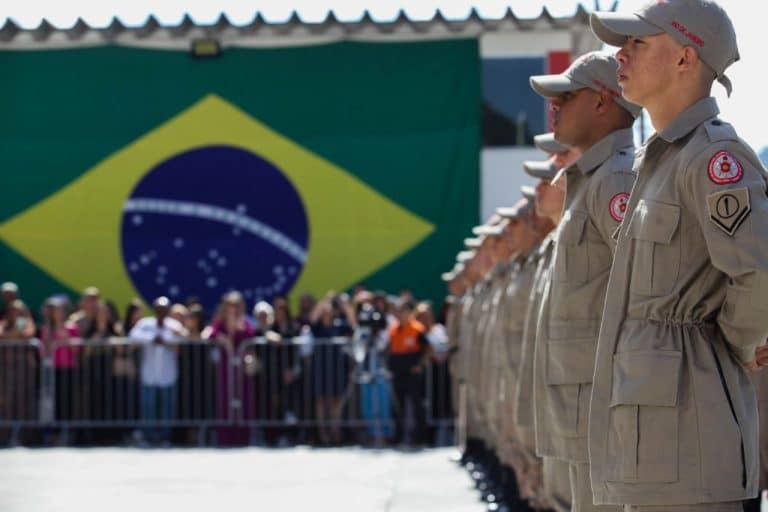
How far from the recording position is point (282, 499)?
10555 millimetres

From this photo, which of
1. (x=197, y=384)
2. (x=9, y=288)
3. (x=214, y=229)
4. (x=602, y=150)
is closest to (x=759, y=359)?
(x=602, y=150)

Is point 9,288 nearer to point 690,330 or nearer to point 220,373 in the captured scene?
point 220,373

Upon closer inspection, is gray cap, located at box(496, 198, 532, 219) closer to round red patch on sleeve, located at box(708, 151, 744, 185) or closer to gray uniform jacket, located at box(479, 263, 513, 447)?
gray uniform jacket, located at box(479, 263, 513, 447)

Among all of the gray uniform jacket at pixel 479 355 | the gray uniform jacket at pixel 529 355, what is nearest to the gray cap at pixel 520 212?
the gray uniform jacket at pixel 479 355

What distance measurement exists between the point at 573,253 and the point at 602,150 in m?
0.46

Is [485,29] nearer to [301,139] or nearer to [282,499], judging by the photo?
[301,139]

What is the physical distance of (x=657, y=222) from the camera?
12.0 ft

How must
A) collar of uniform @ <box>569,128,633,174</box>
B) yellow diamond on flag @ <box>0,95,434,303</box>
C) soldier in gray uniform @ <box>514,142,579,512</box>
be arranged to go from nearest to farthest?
1. collar of uniform @ <box>569,128,633,174</box>
2. soldier in gray uniform @ <box>514,142,579,512</box>
3. yellow diamond on flag @ <box>0,95,434,303</box>

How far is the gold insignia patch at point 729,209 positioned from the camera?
3.48 metres

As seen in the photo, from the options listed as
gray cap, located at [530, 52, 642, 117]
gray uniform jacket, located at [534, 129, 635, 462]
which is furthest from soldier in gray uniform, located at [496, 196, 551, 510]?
gray uniform jacket, located at [534, 129, 635, 462]

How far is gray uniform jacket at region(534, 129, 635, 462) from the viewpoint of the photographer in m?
4.76

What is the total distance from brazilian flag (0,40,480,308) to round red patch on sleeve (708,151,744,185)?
14.8 metres

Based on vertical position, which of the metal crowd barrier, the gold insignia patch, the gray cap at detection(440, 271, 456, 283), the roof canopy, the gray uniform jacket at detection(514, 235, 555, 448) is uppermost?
the roof canopy

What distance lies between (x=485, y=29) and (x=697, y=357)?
1523 centimetres
